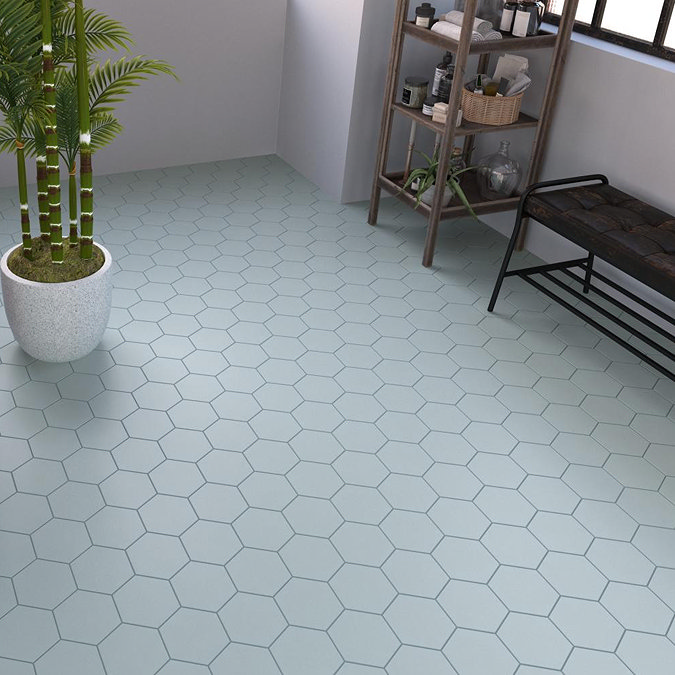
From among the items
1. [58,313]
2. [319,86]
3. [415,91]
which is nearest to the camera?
[58,313]

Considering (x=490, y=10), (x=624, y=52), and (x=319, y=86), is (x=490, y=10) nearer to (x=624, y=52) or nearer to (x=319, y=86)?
(x=624, y=52)

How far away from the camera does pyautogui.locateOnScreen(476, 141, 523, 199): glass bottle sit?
14.6 ft

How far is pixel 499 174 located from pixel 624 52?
791mm

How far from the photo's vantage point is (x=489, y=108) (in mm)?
4191

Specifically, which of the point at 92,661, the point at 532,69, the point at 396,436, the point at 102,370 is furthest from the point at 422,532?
the point at 532,69

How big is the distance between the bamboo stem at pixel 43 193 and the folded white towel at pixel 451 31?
1.85 metres

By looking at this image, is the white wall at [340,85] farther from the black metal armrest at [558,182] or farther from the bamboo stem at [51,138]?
the bamboo stem at [51,138]

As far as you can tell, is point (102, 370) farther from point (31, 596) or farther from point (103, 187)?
point (103, 187)

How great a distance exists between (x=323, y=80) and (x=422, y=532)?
9.51 ft

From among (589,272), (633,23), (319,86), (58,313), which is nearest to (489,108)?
(633,23)

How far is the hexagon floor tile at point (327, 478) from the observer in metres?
2.54

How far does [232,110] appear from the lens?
526 centimetres

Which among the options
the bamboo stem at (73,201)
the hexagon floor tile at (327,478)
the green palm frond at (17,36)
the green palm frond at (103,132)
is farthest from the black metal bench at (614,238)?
the green palm frond at (17,36)

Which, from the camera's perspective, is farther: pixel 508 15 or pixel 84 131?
pixel 508 15
